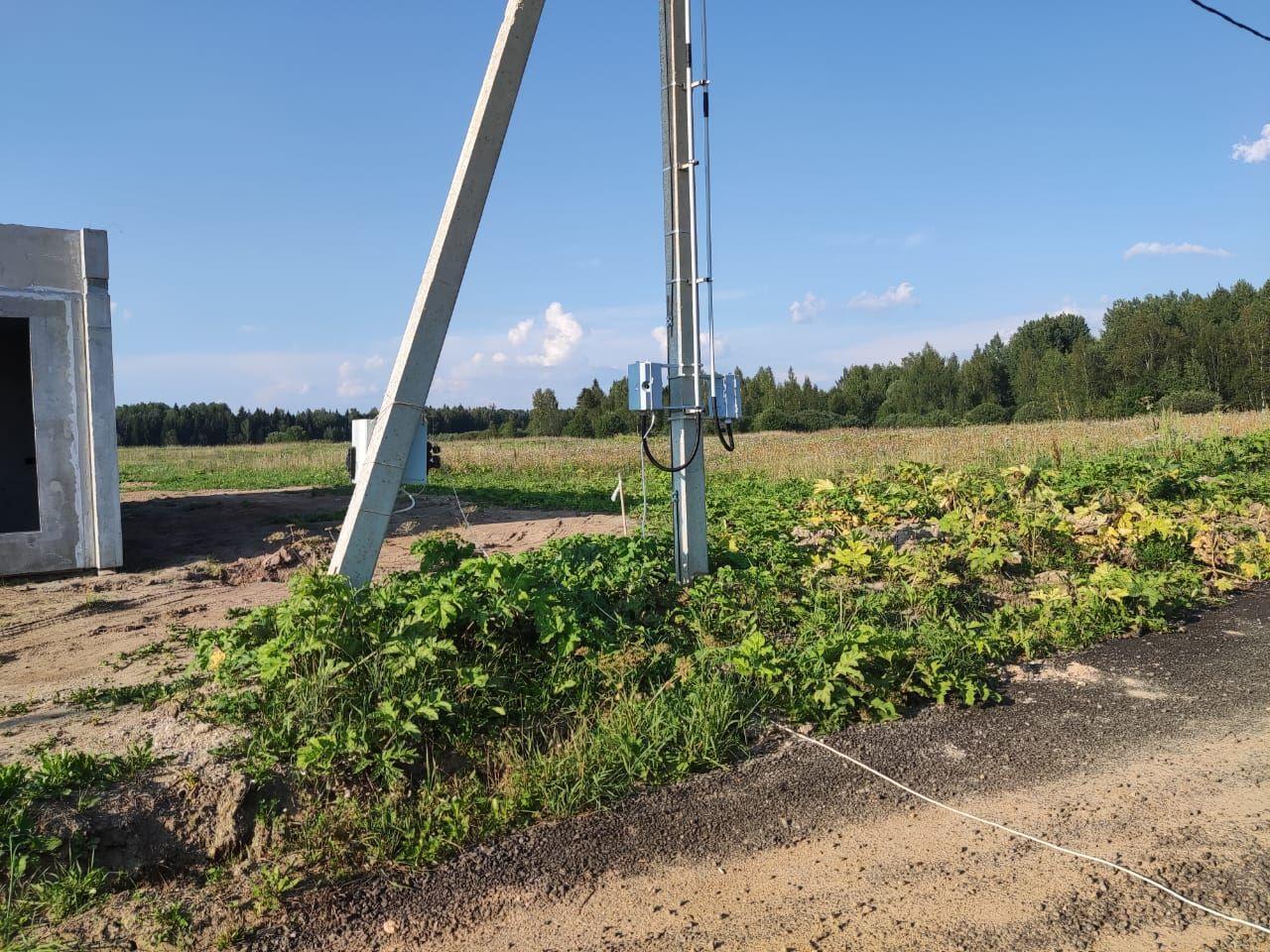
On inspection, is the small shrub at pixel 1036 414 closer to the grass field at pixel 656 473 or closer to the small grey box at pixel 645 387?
the grass field at pixel 656 473

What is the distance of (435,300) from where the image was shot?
526 cm

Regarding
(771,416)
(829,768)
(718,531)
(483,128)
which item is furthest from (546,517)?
(771,416)

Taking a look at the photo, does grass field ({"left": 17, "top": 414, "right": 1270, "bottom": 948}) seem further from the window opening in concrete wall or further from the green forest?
the green forest

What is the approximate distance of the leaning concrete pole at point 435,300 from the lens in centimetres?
521

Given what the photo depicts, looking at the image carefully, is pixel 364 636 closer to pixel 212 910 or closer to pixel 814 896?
pixel 212 910

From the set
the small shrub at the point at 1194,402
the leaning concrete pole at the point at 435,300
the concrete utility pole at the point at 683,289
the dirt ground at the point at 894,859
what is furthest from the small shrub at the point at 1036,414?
the leaning concrete pole at the point at 435,300

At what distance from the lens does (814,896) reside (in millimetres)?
3119

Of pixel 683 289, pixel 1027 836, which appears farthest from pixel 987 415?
pixel 1027 836

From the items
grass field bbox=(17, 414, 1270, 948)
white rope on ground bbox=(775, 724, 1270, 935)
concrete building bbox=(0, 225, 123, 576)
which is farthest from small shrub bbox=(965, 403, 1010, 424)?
white rope on ground bbox=(775, 724, 1270, 935)

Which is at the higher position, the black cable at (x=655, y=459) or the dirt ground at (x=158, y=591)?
the black cable at (x=655, y=459)

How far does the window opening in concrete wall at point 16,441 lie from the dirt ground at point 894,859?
560 inches

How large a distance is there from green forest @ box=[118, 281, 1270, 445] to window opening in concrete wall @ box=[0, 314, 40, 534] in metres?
40.0

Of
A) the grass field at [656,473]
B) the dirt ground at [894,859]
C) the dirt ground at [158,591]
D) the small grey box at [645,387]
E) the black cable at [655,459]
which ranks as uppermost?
the small grey box at [645,387]

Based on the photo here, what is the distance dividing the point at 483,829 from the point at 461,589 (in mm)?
1387
